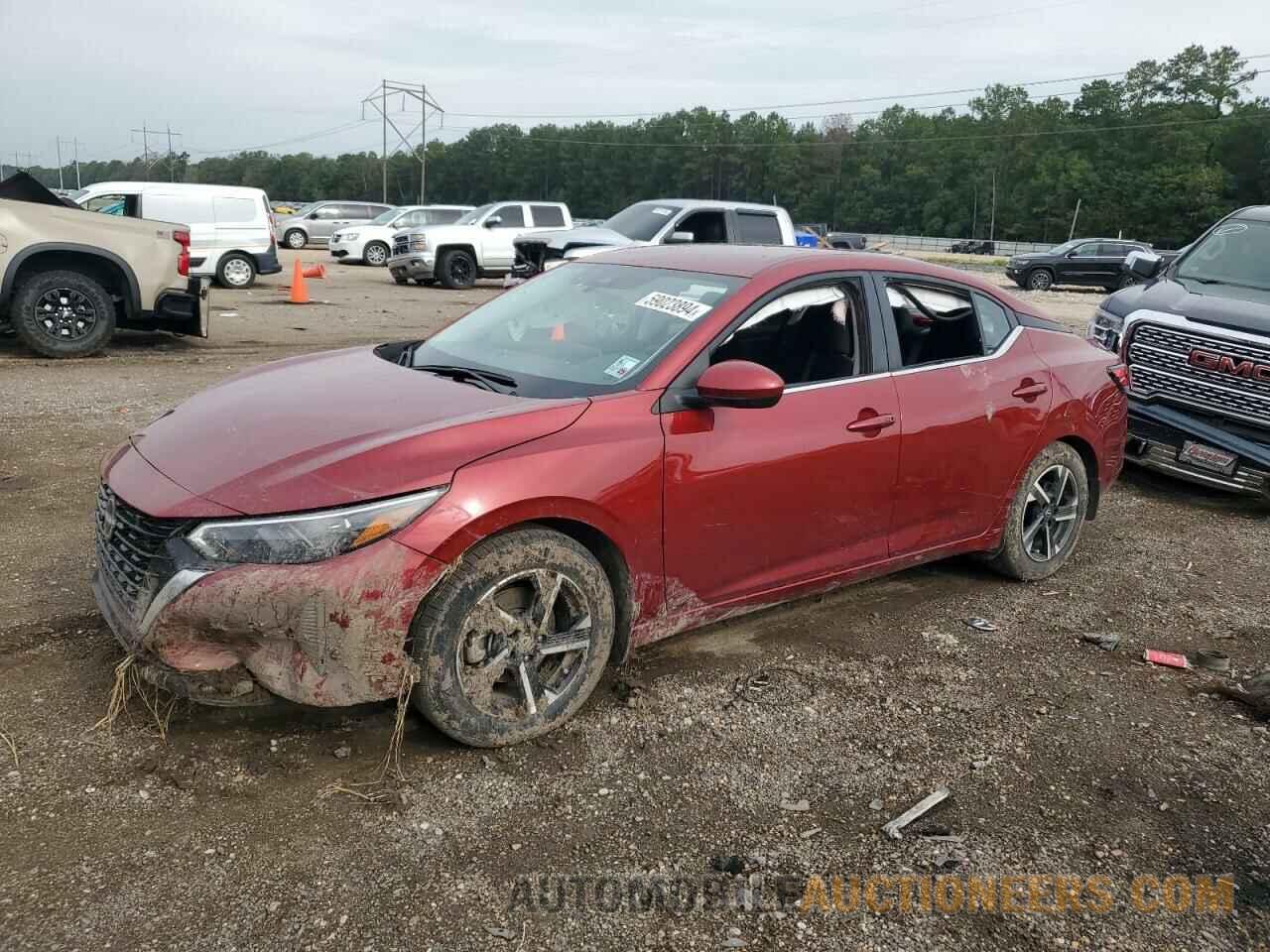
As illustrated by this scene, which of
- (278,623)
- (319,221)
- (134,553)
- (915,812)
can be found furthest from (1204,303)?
(319,221)

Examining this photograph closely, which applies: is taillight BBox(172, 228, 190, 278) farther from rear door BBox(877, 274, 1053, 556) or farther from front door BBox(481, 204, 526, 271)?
front door BBox(481, 204, 526, 271)

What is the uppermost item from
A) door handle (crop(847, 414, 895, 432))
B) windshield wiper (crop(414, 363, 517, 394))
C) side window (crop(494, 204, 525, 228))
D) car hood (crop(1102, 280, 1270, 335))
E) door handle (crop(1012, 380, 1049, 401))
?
side window (crop(494, 204, 525, 228))

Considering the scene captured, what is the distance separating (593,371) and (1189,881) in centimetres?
246

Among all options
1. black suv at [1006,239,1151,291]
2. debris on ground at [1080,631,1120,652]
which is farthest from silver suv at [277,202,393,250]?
debris on ground at [1080,631,1120,652]

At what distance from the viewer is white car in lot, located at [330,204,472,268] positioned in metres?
28.0

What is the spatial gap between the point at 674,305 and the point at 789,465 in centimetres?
78

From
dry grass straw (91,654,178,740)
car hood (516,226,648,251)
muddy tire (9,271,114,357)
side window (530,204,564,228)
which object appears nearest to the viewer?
dry grass straw (91,654,178,740)

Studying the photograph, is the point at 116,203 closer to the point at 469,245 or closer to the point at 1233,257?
the point at 469,245

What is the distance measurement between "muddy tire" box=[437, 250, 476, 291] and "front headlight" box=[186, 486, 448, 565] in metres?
19.1

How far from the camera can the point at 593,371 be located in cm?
375

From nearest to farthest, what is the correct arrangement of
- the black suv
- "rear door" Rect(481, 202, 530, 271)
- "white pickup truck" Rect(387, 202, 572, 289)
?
"white pickup truck" Rect(387, 202, 572, 289) < "rear door" Rect(481, 202, 530, 271) < the black suv

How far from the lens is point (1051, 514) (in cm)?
514

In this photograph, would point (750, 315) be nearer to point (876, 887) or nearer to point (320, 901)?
point (876, 887)

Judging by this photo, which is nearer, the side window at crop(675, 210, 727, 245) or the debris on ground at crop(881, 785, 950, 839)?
the debris on ground at crop(881, 785, 950, 839)
